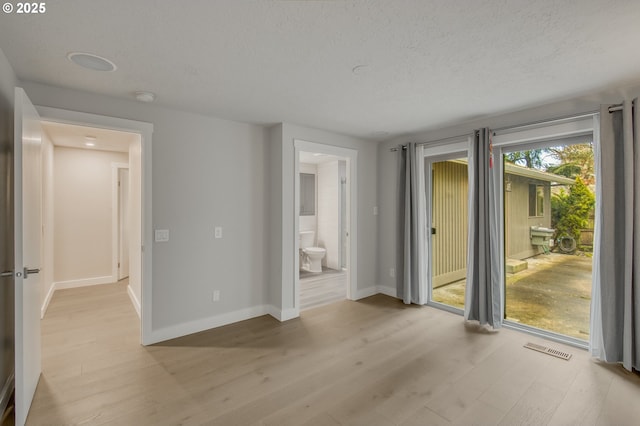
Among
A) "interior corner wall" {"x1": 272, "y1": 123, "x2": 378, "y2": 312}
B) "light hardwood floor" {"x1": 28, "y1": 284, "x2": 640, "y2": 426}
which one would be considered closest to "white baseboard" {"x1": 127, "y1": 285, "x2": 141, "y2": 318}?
"light hardwood floor" {"x1": 28, "y1": 284, "x2": 640, "y2": 426}

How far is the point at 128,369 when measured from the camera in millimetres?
2629

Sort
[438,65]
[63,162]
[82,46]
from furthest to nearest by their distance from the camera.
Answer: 1. [63,162]
2. [438,65]
3. [82,46]

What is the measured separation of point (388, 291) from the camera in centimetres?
486

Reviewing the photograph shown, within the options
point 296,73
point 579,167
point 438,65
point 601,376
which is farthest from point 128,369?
point 579,167

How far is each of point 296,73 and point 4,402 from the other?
10.3 ft

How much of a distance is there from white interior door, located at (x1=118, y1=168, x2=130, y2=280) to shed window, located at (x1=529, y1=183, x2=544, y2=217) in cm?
643

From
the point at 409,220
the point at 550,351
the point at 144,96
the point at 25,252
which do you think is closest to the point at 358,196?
the point at 409,220

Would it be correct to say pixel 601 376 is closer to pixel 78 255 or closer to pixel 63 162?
pixel 78 255

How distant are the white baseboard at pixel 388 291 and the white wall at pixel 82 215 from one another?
4880 millimetres

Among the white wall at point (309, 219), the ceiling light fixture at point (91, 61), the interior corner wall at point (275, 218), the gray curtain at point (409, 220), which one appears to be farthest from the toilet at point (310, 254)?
the ceiling light fixture at point (91, 61)

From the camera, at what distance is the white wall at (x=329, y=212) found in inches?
266

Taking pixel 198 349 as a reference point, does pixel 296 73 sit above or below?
above

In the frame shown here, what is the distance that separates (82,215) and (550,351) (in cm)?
698

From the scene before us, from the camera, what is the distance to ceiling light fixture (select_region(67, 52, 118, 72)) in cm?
210
